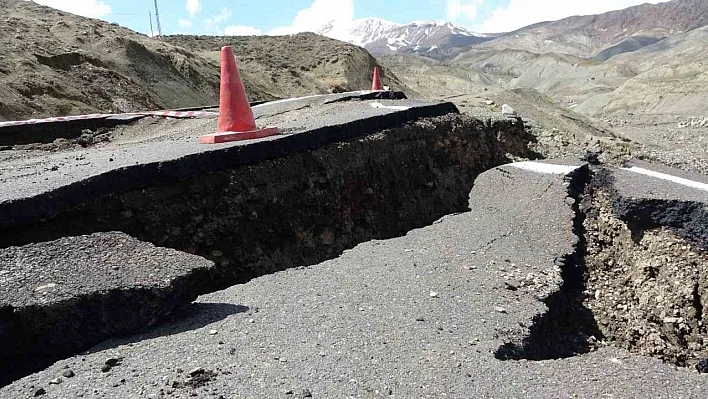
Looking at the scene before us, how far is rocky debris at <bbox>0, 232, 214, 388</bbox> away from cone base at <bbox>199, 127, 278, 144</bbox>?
193cm

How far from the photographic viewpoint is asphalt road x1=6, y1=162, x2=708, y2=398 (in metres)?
2.41

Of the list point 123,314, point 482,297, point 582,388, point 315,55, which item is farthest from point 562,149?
point 315,55

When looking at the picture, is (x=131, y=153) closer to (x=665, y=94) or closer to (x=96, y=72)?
(x=96, y=72)

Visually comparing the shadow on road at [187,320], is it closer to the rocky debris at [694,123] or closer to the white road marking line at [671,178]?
the white road marking line at [671,178]

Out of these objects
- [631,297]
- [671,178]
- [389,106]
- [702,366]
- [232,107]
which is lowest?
[702,366]

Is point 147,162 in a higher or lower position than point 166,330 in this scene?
higher

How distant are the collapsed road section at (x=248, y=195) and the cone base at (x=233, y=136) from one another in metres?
0.26

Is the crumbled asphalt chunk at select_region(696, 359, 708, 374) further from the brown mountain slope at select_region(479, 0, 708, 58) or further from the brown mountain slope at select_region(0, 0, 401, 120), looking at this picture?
the brown mountain slope at select_region(479, 0, 708, 58)

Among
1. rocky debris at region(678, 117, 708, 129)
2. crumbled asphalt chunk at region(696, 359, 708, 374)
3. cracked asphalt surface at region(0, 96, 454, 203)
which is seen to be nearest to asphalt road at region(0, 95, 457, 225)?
cracked asphalt surface at region(0, 96, 454, 203)

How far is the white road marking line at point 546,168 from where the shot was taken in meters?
6.19

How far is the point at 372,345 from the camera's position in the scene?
2.79 m

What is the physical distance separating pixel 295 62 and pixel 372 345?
27.3 meters

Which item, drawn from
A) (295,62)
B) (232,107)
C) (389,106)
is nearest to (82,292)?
(232,107)

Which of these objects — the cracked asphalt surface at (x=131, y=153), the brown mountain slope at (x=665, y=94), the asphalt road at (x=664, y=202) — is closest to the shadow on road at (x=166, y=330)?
the cracked asphalt surface at (x=131, y=153)
